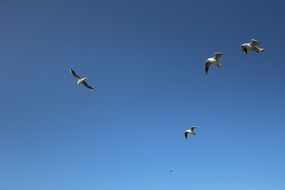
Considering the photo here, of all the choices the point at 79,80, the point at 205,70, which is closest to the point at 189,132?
the point at 205,70

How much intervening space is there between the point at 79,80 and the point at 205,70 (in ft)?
26.0

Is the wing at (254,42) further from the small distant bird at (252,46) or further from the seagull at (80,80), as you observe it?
the seagull at (80,80)

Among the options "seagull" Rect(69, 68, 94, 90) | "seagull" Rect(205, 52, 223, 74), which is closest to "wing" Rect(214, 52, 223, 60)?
"seagull" Rect(205, 52, 223, 74)

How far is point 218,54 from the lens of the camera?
34312 mm

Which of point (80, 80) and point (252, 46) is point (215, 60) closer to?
point (252, 46)

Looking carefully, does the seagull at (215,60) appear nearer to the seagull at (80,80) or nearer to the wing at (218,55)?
the wing at (218,55)

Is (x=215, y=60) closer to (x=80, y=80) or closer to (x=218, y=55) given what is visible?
(x=218, y=55)

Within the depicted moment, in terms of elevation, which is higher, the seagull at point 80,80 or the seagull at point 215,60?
the seagull at point 215,60

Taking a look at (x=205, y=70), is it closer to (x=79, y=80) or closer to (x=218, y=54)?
(x=218, y=54)

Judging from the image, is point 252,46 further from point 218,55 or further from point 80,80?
point 80,80

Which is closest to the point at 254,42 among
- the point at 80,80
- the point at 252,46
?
the point at 252,46

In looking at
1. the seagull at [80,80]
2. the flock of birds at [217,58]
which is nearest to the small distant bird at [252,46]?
the flock of birds at [217,58]

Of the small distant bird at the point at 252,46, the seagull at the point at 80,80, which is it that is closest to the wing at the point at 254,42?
the small distant bird at the point at 252,46

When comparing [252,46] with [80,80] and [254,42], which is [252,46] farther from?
[80,80]
